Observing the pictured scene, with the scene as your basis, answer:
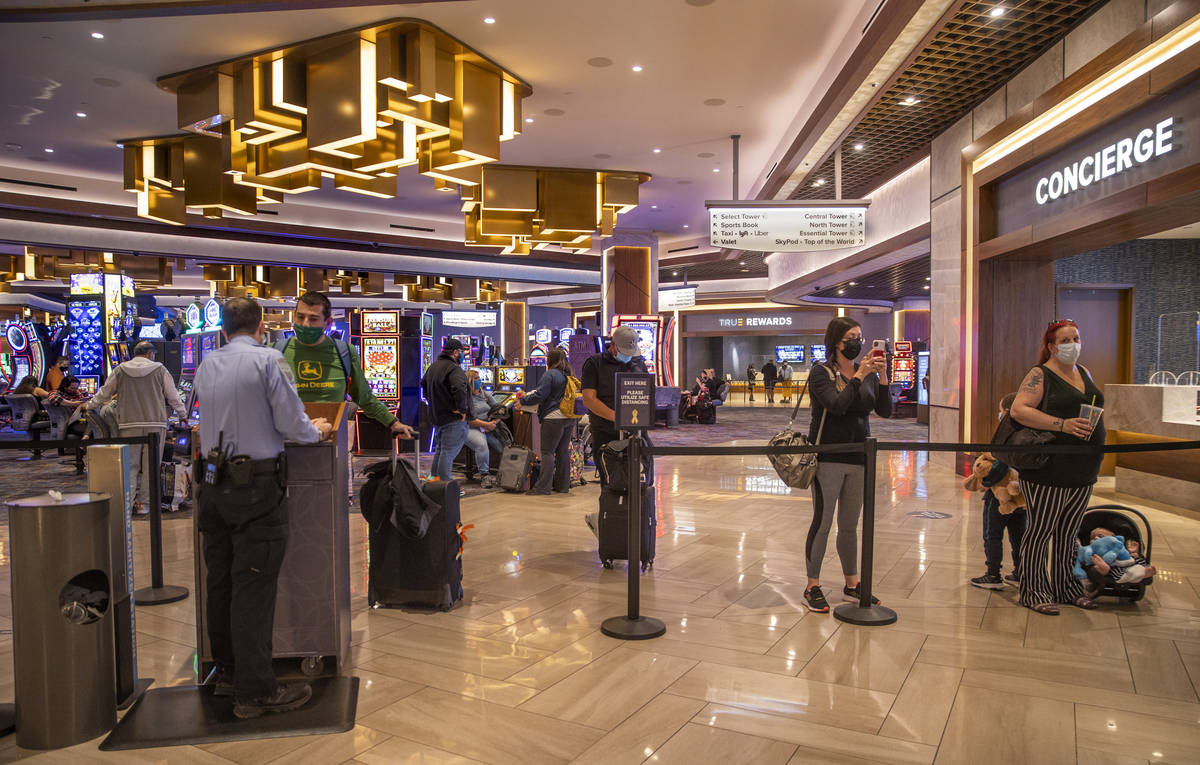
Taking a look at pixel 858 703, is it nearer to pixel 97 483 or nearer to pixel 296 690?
pixel 296 690

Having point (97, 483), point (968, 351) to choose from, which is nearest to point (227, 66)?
point (97, 483)

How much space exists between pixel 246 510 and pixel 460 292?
18357mm

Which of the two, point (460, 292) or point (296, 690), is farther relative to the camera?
point (460, 292)

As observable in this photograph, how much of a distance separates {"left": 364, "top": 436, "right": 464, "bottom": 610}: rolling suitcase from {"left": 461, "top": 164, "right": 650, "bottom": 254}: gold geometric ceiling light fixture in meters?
7.14

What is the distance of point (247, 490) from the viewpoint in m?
2.71

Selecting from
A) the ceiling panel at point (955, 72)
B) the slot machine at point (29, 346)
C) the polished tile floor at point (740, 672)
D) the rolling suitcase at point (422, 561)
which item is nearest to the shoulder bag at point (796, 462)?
the polished tile floor at point (740, 672)

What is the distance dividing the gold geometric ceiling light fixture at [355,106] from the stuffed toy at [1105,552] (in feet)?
17.7

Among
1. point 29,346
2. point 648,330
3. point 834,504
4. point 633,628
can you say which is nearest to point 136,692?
point 633,628

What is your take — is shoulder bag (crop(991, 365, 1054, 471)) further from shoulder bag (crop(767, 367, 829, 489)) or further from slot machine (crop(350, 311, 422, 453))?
slot machine (crop(350, 311, 422, 453))

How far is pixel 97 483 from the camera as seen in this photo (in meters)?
3.19

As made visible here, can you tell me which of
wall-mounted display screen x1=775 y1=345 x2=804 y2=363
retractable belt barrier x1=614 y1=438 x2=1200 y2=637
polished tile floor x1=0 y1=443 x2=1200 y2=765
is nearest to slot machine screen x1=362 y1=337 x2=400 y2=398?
polished tile floor x1=0 y1=443 x2=1200 y2=765

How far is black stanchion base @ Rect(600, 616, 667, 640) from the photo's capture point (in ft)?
11.7

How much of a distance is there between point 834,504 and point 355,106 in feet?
15.6

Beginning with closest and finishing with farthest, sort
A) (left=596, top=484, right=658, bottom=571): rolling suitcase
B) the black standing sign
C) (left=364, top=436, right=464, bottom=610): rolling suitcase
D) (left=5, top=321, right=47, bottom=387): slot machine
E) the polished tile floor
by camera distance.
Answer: the polished tile floor → (left=364, top=436, right=464, bottom=610): rolling suitcase → the black standing sign → (left=596, top=484, right=658, bottom=571): rolling suitcase → (left=5, top=321, right=47, bottom=387): slot machine
